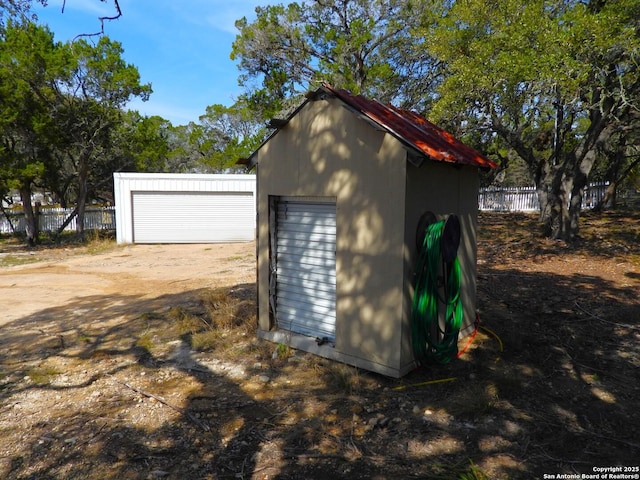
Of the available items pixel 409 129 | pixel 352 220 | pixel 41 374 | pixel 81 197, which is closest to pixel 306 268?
pixel 352 220

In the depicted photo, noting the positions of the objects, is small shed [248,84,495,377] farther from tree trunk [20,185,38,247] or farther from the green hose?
tree trunk [20,185,38,247]

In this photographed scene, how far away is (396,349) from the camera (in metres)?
4.35

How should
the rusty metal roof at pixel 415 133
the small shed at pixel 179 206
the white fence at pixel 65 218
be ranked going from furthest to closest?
the white fence at pixel 65 218, the small shed at pixel 179 206, the rusty metal roof at pixel 415 133

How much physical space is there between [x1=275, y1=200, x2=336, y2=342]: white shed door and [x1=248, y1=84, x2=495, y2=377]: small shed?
12 mm

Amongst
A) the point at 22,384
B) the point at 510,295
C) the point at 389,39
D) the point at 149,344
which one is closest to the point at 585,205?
the point at 389,39

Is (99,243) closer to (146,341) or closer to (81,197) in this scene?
(81,197)

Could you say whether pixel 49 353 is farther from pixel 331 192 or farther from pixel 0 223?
pixel 0 223

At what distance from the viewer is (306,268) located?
522cm

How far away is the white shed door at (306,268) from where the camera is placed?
197 inches

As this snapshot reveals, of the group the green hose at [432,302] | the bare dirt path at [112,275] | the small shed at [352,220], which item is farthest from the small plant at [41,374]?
the green hose at [432,302]

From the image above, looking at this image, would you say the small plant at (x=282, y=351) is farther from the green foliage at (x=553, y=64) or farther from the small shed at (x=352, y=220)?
the green foliage at (x=553, y=64)

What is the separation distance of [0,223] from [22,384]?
837 inches

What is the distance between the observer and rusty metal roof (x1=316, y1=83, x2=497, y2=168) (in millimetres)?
4230

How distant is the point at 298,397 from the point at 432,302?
1612 mm
